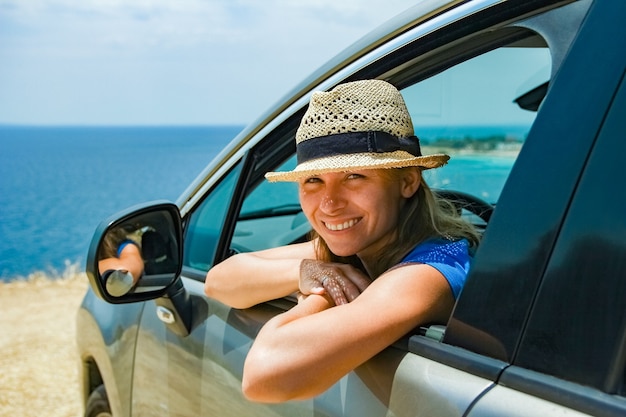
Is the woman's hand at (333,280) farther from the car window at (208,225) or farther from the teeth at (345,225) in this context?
the car window at (208,225)

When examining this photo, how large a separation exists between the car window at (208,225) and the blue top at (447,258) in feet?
Result: 2.66

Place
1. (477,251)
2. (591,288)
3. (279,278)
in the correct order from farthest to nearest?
(279,278), (477,251), (591,288)

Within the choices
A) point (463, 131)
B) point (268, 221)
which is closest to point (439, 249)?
point (268, 221)

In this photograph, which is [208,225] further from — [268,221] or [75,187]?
[75,187]

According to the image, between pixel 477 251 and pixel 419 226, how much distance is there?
0.48m

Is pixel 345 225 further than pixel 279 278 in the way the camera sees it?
No

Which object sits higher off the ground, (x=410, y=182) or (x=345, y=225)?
(x=410, y=182)

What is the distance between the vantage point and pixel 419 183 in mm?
1907

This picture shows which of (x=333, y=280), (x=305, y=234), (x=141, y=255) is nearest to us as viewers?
(x=333, y=280)

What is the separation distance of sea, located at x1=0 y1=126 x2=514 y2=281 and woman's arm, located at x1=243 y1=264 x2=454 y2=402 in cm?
94

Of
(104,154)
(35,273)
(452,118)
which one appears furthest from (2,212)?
(104,154)

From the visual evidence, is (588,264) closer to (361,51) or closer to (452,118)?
(361,51)


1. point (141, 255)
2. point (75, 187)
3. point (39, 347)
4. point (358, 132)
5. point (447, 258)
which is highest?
point (358, 132)

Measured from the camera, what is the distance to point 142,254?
7.95 feet
